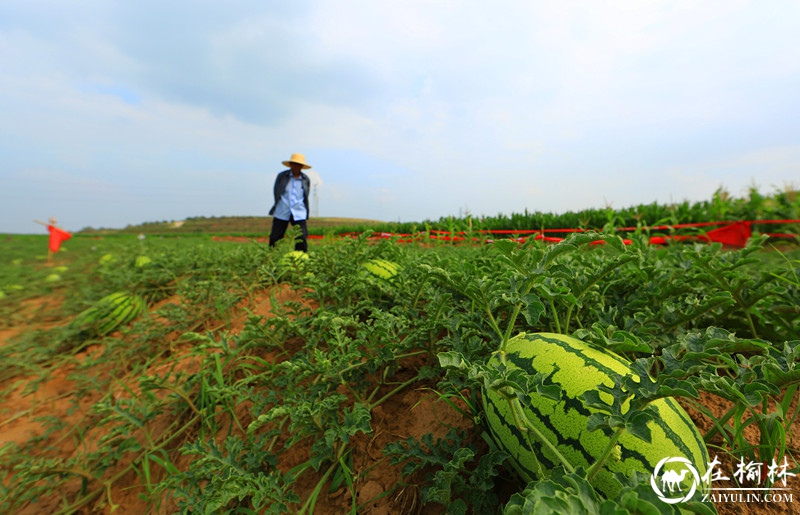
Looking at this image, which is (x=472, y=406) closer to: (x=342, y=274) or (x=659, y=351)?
(x=659, y=351)

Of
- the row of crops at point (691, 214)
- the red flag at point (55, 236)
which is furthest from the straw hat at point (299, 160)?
the red flag at point (55, 236)

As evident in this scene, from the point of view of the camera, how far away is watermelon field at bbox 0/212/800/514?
2.98 feet

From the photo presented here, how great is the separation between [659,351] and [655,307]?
219 mm

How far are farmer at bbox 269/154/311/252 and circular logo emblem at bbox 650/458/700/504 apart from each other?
5.78 meters

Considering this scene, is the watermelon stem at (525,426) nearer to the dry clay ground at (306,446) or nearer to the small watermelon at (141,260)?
the dry clay ground at (306,446)

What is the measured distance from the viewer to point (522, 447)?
0.99 m

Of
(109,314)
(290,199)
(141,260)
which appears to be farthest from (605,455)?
(290,199)

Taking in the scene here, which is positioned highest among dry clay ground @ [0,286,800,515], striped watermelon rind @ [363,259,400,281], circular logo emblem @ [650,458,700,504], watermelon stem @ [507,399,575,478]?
striped watermelon rind @ [363,259,400,281]

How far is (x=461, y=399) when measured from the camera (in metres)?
1.36

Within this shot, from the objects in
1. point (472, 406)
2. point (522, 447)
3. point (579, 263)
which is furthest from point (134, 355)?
point (579, 263)

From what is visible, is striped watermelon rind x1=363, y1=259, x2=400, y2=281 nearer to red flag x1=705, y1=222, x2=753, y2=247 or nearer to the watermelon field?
the watermelon field

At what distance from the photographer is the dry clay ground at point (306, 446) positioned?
1.26 m

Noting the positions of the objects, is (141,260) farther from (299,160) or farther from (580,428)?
(580,428)

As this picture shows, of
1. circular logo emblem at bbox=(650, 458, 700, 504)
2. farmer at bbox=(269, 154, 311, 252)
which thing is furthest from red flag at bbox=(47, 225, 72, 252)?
Answer: circular logo emblem at bbox=(650, 458, 700, 504)
